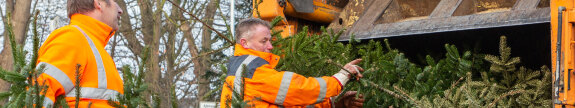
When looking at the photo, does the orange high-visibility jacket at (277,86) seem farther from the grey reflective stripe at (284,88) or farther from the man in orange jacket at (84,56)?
the man in orange jacket at (84,56)

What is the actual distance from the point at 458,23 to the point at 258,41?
143 cm

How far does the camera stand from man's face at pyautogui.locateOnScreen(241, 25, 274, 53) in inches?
135

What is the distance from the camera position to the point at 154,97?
6.66ft

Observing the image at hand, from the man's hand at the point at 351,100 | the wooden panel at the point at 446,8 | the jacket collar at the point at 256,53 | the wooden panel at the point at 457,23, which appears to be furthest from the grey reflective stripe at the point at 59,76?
the wooden panel at the point at 446,8

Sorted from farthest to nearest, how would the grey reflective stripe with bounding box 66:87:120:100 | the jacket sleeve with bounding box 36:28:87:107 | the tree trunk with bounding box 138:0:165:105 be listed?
the tree trunk with bounding box 138:0:165:105 → the grey reflective stripe with bounding box 66:87:120:100 → the jacket sleeve with bounding box 36:28:87:107

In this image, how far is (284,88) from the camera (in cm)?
315

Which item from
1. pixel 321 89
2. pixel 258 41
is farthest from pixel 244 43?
pixel 321 89

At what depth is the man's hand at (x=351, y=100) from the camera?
376cm

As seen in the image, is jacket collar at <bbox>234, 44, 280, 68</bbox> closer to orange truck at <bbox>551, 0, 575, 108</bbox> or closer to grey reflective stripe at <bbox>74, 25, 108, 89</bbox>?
grey reflective stripe at <bbox>74, 25, 108, 89</bbox>

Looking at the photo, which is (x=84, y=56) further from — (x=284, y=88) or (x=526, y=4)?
(x=526, y=4)

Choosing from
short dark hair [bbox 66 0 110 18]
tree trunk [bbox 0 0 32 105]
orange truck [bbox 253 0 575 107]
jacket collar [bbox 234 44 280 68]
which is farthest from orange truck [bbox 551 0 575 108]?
tree trunk [bbox 0 0 32 105]

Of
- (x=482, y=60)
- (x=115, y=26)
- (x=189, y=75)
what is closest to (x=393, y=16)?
(x=482, y=60)

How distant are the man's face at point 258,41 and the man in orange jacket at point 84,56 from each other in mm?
671

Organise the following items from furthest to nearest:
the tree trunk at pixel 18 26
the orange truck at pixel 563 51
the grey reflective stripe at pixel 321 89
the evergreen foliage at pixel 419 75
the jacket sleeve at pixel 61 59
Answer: the tree trunk at pixel 18 26 < the evergreen foliage at pixel 419 75 < the grey reflective stripe at pixel 321 89 < the orange truck at pixel 563 51 < the jacket sleeve at pixel 61 59
